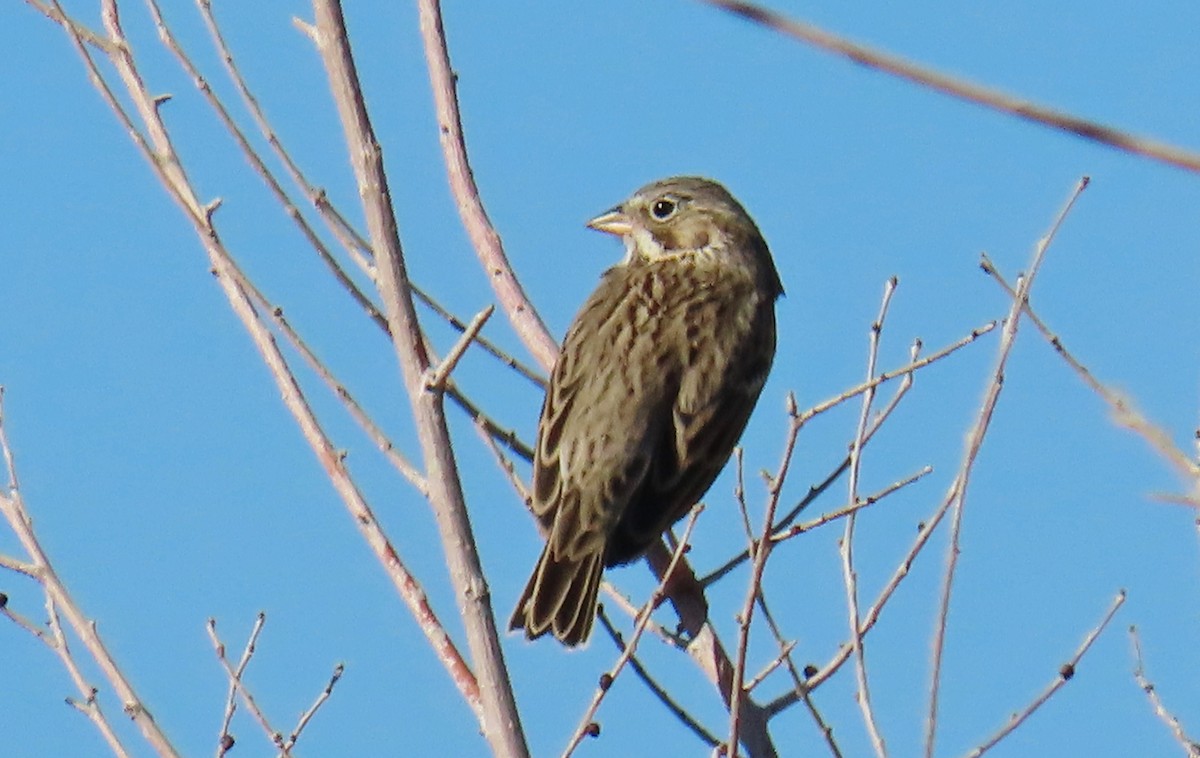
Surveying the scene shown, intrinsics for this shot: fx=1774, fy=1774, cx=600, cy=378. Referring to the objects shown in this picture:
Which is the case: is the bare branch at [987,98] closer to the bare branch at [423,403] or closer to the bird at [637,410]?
the bare branch at [423,403]

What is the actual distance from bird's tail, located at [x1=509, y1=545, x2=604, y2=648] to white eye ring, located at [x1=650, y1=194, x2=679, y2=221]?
2.02 m

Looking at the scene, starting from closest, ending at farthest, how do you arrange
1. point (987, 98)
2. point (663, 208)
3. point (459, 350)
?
point (987, 98) → point (459, 350) → point (663, 208)

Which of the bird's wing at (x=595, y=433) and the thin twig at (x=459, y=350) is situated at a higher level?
the bird's wing at (x=595, y=433)

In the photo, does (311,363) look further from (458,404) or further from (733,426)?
(733,426)

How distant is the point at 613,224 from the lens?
665cm

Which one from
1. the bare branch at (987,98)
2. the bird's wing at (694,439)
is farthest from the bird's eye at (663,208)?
the bare branch at (987,98)

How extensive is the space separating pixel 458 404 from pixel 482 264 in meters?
0.80

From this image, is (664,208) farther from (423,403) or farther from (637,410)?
(423,403)

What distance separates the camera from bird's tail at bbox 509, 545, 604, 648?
15.6 ft

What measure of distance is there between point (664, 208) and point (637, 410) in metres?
1.48

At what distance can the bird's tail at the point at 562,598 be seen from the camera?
4.75 meters

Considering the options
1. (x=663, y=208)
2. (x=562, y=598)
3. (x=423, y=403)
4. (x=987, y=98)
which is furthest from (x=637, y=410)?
(x=987, y=98)

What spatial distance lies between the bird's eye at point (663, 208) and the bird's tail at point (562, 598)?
6.65 feet

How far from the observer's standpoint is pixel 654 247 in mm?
6602
